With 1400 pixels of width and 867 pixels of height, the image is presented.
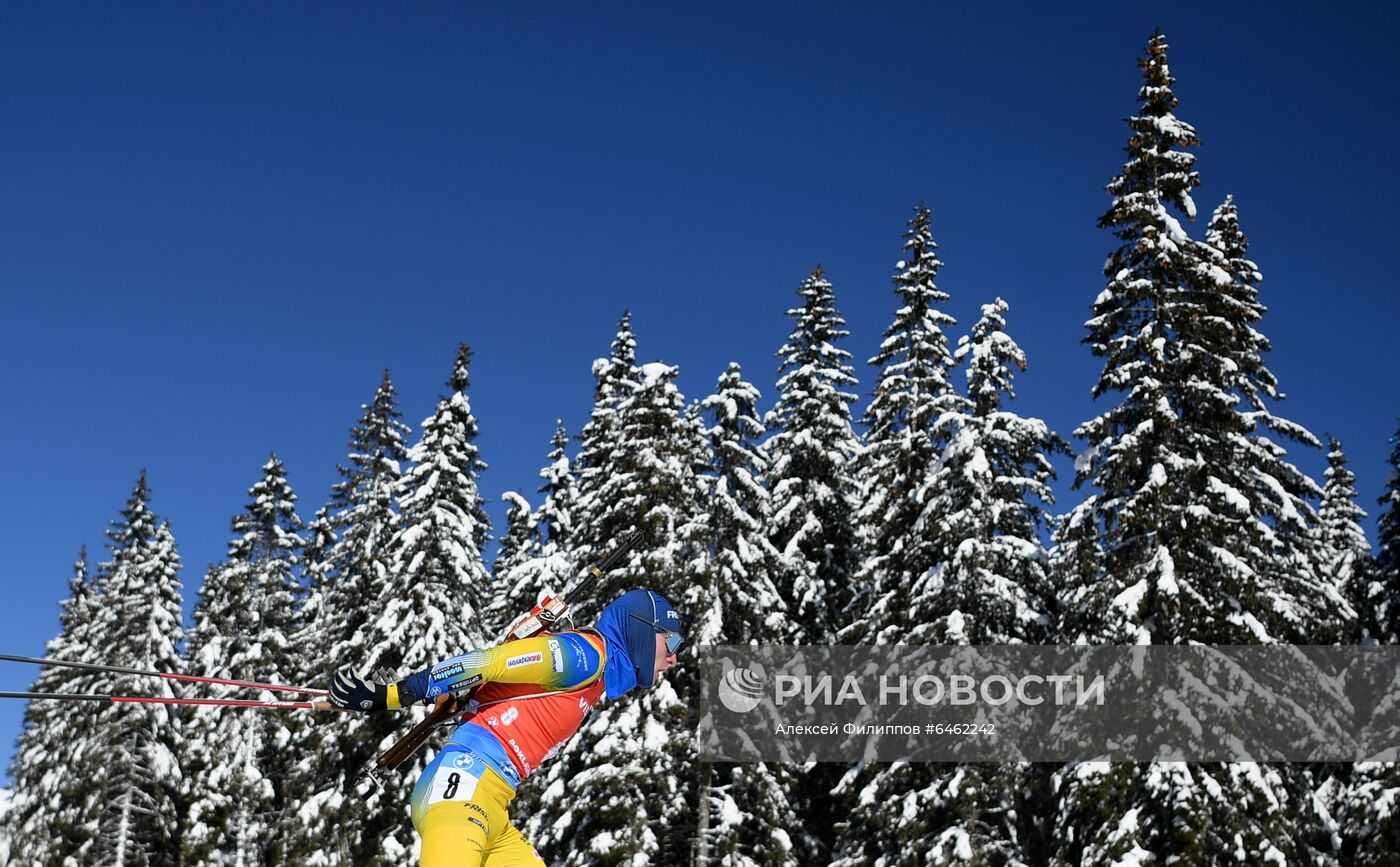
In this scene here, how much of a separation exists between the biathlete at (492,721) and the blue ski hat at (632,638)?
0.24 ft

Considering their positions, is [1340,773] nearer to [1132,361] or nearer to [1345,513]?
[1132,361]

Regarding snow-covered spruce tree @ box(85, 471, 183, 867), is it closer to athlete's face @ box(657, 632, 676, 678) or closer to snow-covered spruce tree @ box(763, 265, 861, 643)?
snow-covered spruce tree @ box(763, 265, 861, 643)

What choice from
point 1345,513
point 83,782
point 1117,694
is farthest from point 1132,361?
point 83,782

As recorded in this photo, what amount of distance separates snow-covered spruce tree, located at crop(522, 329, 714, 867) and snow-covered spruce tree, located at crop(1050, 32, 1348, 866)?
7632 millimetres

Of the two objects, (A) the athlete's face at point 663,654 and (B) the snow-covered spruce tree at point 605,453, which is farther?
(B) the snow-covered spruce tree at point 605,453

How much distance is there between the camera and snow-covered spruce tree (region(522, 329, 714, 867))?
24656 mm

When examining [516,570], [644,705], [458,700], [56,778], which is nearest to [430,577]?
[516,570]

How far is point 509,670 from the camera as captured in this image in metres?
6.76

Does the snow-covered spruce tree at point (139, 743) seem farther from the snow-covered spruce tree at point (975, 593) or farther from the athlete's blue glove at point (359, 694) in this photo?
the athlete's blue glove at point (359, 694)

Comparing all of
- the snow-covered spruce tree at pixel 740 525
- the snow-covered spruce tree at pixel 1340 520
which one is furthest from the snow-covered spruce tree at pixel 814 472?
the snow-covered spruce tree at pixel 1340 520

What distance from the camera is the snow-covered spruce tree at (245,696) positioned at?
1551 inches

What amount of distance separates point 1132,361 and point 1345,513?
22154mm

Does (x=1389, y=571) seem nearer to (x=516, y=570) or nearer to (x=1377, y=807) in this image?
(x=1377, y=807)

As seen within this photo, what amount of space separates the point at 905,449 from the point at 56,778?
32.2 m
